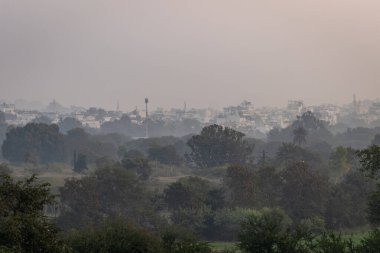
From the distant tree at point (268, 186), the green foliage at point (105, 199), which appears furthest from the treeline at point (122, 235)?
the distant tree at point (268, 186)

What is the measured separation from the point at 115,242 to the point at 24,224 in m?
8.45

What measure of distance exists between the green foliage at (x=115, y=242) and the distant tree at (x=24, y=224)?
5545 mm

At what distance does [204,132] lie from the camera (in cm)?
9494

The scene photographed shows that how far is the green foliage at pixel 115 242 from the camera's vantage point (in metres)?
29.0

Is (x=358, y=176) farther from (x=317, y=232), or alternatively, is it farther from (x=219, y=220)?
(x=219, y=220)

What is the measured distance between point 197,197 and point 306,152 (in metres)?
32.2

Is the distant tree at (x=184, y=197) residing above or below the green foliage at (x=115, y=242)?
below

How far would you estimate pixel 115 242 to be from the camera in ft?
96.8

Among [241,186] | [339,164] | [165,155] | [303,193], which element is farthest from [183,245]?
[165,155]

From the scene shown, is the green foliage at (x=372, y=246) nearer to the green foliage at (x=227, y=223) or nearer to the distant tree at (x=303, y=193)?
the green foliage at (x=227, y=223)

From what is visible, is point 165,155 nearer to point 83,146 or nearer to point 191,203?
point 83,146

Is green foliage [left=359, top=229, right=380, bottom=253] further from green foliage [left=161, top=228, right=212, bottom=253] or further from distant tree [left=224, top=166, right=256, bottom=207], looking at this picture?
distant tree [left=224, top=166, right=256, bottom=207]

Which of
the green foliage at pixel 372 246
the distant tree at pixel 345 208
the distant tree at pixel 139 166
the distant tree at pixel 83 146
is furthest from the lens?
the distant tree at pixel 83 146

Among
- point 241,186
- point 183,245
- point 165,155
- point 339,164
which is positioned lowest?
point 165,155
